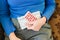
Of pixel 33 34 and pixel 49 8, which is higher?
A: pixel 49 8

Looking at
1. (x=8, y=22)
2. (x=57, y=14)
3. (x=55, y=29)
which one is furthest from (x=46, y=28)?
(x=8, y=22)

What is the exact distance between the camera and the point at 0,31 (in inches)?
62.3

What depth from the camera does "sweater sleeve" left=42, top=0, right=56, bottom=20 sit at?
169 centimetres

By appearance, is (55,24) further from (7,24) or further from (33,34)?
(7,24)

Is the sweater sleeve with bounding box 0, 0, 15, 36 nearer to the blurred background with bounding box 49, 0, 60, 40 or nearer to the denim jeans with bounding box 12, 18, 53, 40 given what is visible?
the denim jeans with bounding box 12, 18, 53, 40

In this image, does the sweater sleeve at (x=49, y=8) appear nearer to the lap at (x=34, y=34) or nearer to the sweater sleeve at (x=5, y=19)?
the lap at (x=34, y=34)

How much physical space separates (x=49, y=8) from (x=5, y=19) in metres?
0.45

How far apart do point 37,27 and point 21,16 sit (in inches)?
7.3

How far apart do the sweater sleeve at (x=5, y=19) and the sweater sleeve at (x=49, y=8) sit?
1.12ft

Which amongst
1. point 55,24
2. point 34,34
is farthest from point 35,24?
point 55,24

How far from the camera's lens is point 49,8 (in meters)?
1.74

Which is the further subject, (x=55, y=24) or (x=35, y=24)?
(x=55, y=24)

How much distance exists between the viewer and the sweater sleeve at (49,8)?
169cm

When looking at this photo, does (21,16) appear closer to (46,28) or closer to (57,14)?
(46,28)
